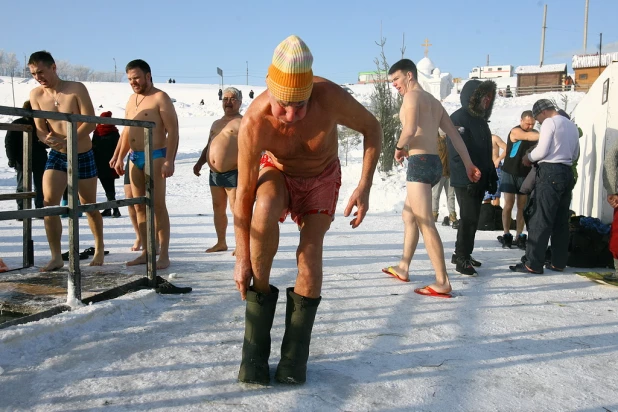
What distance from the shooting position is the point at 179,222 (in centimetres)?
859

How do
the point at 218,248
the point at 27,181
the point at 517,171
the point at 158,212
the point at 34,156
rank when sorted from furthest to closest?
the point at 34,156 → the point at 517,171 → the point at 218,248 → the point at 158,212 → the point at 27,181

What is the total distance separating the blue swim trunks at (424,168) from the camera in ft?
14.7

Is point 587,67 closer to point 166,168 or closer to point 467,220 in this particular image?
point 467,220

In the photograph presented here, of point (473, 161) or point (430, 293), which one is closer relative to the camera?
point (430, 293)

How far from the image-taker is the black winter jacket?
16.6 ft

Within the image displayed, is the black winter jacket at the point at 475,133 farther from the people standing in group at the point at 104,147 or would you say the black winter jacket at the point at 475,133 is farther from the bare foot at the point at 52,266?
the people standing in group at the point at 104,147

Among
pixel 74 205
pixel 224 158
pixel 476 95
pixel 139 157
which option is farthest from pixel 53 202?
pixel 476 95

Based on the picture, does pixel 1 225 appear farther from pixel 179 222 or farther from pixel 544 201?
pixel 544 201

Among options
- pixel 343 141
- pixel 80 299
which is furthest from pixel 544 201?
pixel 343 141

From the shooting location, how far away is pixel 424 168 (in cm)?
448

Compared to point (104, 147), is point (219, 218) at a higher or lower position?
lower

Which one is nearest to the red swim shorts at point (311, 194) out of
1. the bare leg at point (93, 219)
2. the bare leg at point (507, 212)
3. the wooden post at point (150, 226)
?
the wooden post at point (150, 226)

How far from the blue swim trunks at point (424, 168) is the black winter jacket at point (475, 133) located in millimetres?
638

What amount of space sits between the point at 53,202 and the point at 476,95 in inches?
163
